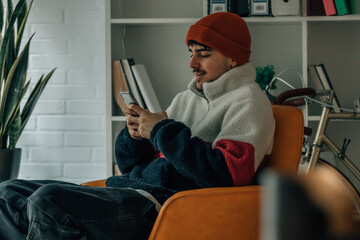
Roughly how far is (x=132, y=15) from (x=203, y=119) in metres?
1.32

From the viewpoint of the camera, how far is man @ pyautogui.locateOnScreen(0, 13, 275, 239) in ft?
3.84

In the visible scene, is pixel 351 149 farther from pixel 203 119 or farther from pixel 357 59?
pixel 203 119

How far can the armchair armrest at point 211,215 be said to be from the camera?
47.3 inches

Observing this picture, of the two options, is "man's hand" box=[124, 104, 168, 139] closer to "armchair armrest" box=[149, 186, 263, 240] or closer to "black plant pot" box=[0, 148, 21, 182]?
"armchair armrest" box=[149, 186, 263, 240]

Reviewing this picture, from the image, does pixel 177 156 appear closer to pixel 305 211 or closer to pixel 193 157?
pixel 193 157

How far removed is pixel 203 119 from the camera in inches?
63.9

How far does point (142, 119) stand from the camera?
1.48 meters

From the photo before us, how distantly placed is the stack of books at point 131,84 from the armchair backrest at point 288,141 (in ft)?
3.41

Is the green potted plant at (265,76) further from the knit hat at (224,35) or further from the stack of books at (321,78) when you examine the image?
the knit hat at (224,35)

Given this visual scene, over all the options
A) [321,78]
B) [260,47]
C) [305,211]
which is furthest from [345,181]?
[305,211]

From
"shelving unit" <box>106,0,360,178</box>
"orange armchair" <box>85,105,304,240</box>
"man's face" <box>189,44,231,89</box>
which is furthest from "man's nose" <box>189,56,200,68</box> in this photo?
"shelving unit" <box>106,0,360,178</box>

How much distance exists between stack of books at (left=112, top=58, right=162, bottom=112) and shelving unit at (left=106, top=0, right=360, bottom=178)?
0.22m

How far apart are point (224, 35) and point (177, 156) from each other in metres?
0.48

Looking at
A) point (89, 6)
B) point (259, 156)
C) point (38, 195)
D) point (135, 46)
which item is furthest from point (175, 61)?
point (38, 195)
